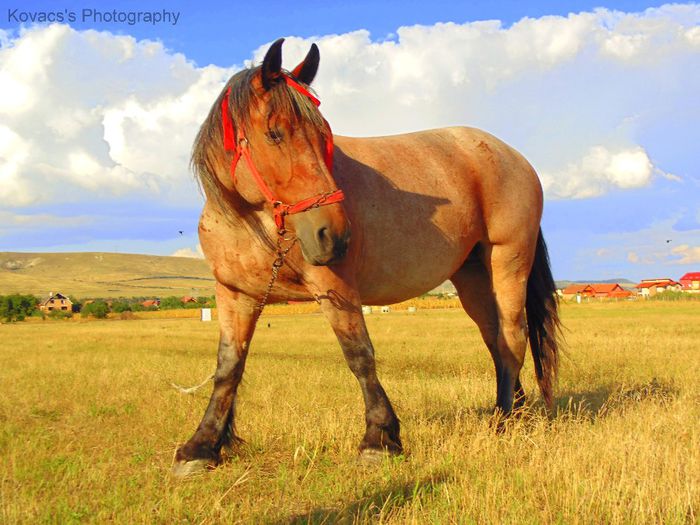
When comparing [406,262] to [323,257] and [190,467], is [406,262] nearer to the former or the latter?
[323,257]

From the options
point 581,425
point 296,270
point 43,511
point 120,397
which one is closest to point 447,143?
point 296,270

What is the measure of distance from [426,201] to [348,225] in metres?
1.63

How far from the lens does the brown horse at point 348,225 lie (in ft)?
13.9

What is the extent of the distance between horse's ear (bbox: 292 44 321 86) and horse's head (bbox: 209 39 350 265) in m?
0.12

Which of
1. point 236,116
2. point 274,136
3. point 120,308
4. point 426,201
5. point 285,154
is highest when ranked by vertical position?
point 236,116

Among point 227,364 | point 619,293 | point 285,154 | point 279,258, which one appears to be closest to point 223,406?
point 227,364

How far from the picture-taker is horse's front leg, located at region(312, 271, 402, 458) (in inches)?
180

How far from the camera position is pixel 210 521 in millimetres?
3387

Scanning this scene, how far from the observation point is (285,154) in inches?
166

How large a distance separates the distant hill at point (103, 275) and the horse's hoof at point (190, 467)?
115665 millimetres

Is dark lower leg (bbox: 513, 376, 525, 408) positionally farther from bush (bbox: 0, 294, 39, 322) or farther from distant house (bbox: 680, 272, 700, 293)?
distant house (bbox: 680, 272, 700, 293)

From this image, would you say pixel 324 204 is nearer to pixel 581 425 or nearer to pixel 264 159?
pixel 264 159

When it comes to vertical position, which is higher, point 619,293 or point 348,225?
point 348,225

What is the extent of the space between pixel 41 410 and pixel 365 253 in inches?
194
